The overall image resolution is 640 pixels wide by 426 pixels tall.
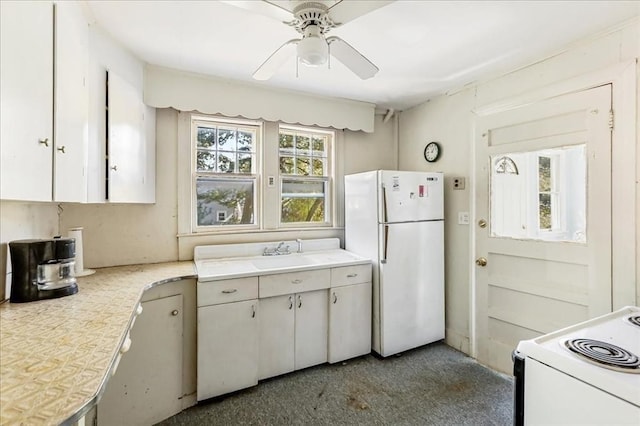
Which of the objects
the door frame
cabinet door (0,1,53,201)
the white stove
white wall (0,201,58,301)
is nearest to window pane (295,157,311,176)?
white wall (0,201,58,301)

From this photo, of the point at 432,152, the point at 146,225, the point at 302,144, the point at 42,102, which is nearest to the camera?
the point at 42,102

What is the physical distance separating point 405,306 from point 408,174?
1.22 meters

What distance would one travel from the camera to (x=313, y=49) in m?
1.44

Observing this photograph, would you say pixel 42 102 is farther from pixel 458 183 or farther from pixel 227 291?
pixel 458 183

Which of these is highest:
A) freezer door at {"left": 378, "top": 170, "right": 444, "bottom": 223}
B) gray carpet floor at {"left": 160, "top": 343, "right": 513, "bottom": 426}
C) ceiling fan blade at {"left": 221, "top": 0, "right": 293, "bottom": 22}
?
ceiling fan blade at {"left": 221, "top": 0, "right": 293, "bottom": 22}

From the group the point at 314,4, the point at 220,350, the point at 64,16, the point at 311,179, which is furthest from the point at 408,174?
the point at 64,16

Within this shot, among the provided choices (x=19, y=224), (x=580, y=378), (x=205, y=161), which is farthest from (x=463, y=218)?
(x=19, y=224)

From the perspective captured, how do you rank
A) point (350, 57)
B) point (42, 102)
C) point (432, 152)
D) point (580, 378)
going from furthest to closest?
point (432, 152), point (350, 57), point (42, 102), point (580, 378)

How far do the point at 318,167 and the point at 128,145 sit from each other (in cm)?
183

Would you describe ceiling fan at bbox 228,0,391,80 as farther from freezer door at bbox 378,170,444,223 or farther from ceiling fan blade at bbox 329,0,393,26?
freezer door at bbox 378,170,444,223

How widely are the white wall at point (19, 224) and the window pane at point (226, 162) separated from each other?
4.12ft

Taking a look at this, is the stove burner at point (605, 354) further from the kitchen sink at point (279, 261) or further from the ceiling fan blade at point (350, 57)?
the kitchen sink at point (279, 261)

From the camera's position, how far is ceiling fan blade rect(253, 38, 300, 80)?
1592 mm

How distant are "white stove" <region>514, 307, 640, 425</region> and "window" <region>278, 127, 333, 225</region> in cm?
231
